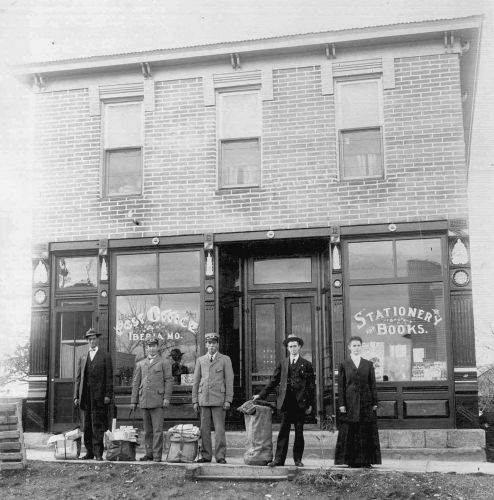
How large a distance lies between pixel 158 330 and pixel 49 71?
5.13m

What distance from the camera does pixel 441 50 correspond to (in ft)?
38.2

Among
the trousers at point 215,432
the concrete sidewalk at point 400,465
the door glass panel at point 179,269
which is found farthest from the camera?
the door glass panel at point 179,269

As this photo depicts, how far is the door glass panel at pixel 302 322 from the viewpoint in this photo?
12180mm

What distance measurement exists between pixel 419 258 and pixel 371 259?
0.76 metres

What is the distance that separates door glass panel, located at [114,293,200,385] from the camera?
12.0 m

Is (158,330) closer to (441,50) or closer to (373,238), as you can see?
(373,238)

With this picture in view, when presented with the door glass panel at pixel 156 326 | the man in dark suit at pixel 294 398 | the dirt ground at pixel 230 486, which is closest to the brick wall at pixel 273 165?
the door glass panel at pixel 156 326

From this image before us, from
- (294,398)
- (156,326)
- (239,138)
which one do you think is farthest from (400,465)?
(239,138)

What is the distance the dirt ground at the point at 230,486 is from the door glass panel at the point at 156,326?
106 inches

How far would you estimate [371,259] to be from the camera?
11453 mm

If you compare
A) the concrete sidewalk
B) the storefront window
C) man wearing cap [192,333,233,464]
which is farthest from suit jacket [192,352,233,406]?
the storefront window

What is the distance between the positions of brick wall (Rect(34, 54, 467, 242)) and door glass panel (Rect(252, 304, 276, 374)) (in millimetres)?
1577

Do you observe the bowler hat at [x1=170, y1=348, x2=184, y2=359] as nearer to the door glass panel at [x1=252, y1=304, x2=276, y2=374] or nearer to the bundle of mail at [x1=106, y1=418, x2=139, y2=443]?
the door glass panel at [x1=252, y1=304, x2=276, y2=374]

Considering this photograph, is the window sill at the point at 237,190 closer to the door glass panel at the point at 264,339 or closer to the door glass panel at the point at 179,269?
the door glass panel at the point at 179,269
